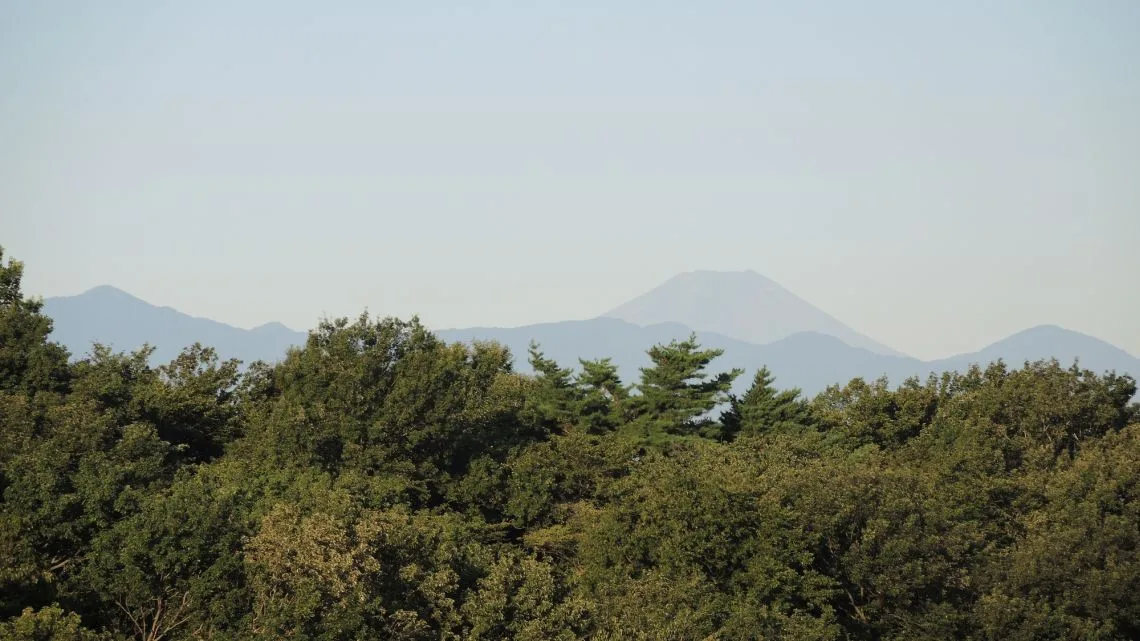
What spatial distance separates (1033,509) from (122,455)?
107ft

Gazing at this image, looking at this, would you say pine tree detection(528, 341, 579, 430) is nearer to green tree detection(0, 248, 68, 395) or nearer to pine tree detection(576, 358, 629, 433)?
pine tree detection(576, 358, 629, 433)

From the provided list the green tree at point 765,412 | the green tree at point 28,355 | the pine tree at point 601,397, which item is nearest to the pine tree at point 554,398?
the pine tree at point 601,397

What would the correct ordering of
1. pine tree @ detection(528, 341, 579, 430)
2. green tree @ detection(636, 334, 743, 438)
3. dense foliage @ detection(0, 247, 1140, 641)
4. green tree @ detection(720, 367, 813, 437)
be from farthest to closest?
1. green tree @ detection(720, 367, 813, 437)
2. green tree @ detection(636, 334, 743, 438)
3. pine tree @ detection(528, 341, 579, 430)
4. dense foliage @ detection(0, 247, 1140, 641)

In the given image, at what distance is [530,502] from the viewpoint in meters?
50.5

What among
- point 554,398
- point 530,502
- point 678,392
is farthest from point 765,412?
point 530,502

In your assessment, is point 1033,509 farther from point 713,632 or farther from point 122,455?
point 122,455

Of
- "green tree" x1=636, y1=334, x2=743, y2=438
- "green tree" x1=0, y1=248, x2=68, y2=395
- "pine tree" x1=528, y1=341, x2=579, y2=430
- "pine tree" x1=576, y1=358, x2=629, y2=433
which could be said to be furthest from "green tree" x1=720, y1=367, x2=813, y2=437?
"green tree" x1=0, y1=248, x2=68, y2=395

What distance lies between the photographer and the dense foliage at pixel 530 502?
32344mm

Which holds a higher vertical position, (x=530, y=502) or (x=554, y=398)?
(x=554, y=398)

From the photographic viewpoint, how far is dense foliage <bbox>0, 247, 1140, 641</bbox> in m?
32.3

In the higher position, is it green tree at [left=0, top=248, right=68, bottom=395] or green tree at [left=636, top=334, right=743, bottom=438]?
green tree at [left=636, top=334, right=743, bottom=438]

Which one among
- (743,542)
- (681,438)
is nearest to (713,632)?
(743,542)

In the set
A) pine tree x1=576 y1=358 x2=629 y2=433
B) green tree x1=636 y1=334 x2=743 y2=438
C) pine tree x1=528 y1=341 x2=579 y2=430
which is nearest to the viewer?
pine tree x1=528 y1=341 x2=579 y2=430

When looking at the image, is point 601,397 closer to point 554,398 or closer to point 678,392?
point 554,398
